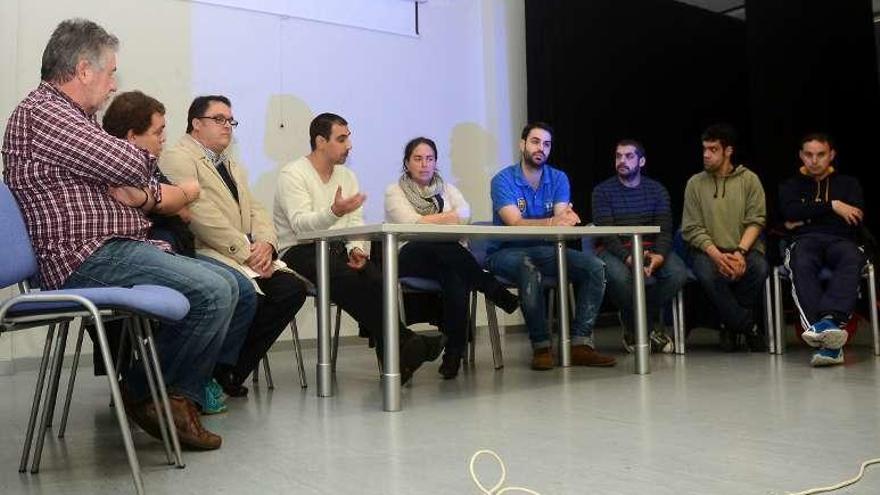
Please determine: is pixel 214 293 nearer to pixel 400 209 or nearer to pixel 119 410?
pixel 119 410

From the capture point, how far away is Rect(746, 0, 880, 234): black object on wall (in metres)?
4.59

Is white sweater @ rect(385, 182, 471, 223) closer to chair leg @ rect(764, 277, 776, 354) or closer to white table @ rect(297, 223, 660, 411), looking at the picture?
white table @ rect(297, 223, 660, 411)

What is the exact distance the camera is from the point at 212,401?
240 cm

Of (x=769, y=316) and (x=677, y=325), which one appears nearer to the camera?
(x=769, y=316)

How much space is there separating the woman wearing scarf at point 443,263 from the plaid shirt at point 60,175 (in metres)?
1.52

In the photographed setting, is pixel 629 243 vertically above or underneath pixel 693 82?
underneath

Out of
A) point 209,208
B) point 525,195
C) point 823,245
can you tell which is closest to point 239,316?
point 209,208

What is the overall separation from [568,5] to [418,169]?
259cm

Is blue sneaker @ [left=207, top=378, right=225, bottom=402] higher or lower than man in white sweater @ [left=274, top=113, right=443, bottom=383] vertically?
lower

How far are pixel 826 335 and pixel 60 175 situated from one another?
274cm

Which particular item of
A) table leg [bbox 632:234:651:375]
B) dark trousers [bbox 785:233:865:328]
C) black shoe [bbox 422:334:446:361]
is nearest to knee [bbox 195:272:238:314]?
black shoe [bbox 422:334:446:361]

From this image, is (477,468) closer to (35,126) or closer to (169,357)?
(169,357)

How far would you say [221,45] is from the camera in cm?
438

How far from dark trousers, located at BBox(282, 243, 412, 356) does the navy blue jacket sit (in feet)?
6.34
